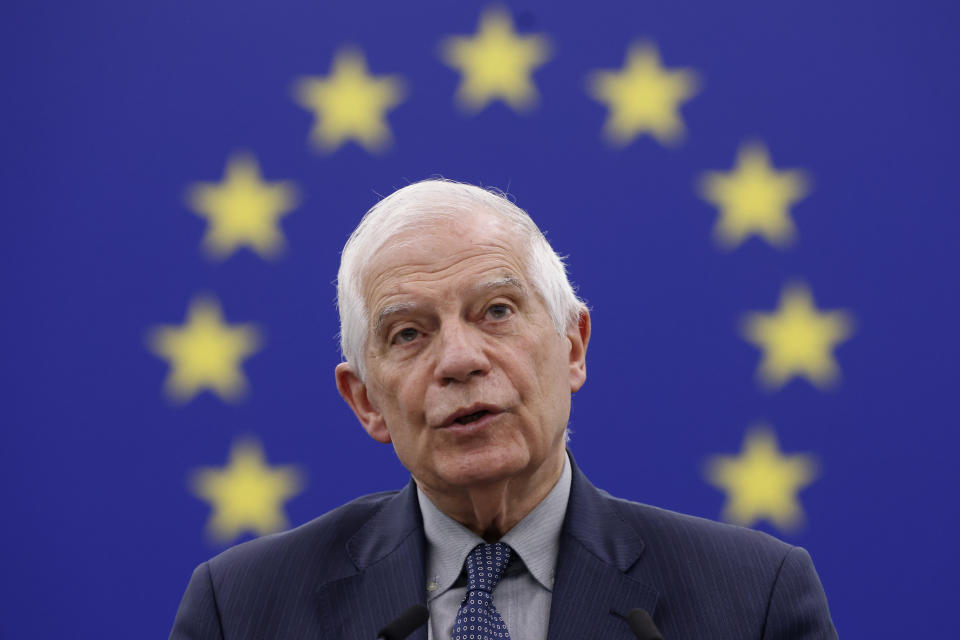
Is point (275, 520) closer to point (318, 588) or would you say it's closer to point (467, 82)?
point (318, 588)

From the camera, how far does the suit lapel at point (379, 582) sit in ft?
5.46

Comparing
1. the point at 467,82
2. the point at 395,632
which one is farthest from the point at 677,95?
the point at 395,632

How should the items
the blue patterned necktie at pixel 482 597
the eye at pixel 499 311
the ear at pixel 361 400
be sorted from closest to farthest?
the blue patterned necktie at pixel 482 597 → the eye at pixel 499 311 → the ear at pixel 361 400

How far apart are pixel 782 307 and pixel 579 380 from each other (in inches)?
42.2

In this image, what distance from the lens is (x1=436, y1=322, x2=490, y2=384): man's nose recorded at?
5.14ft

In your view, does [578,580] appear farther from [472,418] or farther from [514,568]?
[472,418]

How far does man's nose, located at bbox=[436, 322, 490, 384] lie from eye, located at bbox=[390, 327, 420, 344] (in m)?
0.07

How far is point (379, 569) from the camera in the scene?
5.69 ft

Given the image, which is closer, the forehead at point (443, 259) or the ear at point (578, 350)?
the forehead at point (443, 259)

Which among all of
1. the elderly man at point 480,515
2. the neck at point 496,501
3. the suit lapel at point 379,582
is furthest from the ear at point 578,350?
the suit lapel at point 379,582

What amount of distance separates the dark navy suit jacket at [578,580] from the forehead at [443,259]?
0.42 m

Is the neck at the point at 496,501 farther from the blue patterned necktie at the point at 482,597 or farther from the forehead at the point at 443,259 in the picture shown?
the forehead at the point at 443,259

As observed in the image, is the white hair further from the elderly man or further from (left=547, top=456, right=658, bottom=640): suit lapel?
(left=547, top=456, right=658, bottom=640): suit lapel

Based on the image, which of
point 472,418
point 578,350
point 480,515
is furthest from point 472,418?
point 578,350
